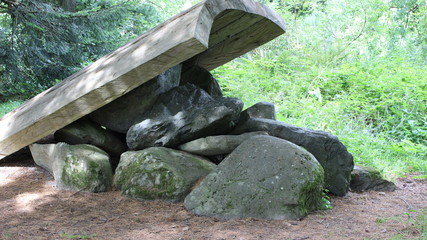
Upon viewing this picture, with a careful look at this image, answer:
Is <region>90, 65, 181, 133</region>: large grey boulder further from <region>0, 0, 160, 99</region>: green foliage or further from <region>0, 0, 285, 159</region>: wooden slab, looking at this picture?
<region>0, 0, 160, 99</region>: green foliage

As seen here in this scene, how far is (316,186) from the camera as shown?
132 inches

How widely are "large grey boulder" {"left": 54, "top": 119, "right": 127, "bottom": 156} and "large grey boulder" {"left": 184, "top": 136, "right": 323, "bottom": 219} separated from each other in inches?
56.8

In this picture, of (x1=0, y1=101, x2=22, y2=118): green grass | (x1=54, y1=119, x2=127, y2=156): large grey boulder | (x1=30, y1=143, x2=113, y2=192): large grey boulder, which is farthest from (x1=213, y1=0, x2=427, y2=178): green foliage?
(x1=0, y1=101, x2=22, y2=118): green grass

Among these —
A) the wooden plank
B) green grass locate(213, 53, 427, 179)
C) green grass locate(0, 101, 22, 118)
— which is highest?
green grass locate(0, 101, 22, 118)

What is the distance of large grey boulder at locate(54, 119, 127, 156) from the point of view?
4184 millimetres

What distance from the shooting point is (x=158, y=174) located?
3.57 metres

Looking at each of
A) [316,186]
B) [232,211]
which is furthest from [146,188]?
[316,186]

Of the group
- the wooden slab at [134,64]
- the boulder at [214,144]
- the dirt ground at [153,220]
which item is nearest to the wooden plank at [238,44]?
the wooden slab at [134,64]

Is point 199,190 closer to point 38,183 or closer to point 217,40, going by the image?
point 38,183

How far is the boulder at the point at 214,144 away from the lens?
407 cm

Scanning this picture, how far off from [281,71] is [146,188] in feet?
26.5

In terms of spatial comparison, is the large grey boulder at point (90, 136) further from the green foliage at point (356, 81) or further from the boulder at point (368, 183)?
the green foliage at point (356, 81)

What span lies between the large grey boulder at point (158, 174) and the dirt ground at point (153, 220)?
0.10 metres

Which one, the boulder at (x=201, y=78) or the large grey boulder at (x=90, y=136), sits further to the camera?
the boulder at (x=201, y=78)
